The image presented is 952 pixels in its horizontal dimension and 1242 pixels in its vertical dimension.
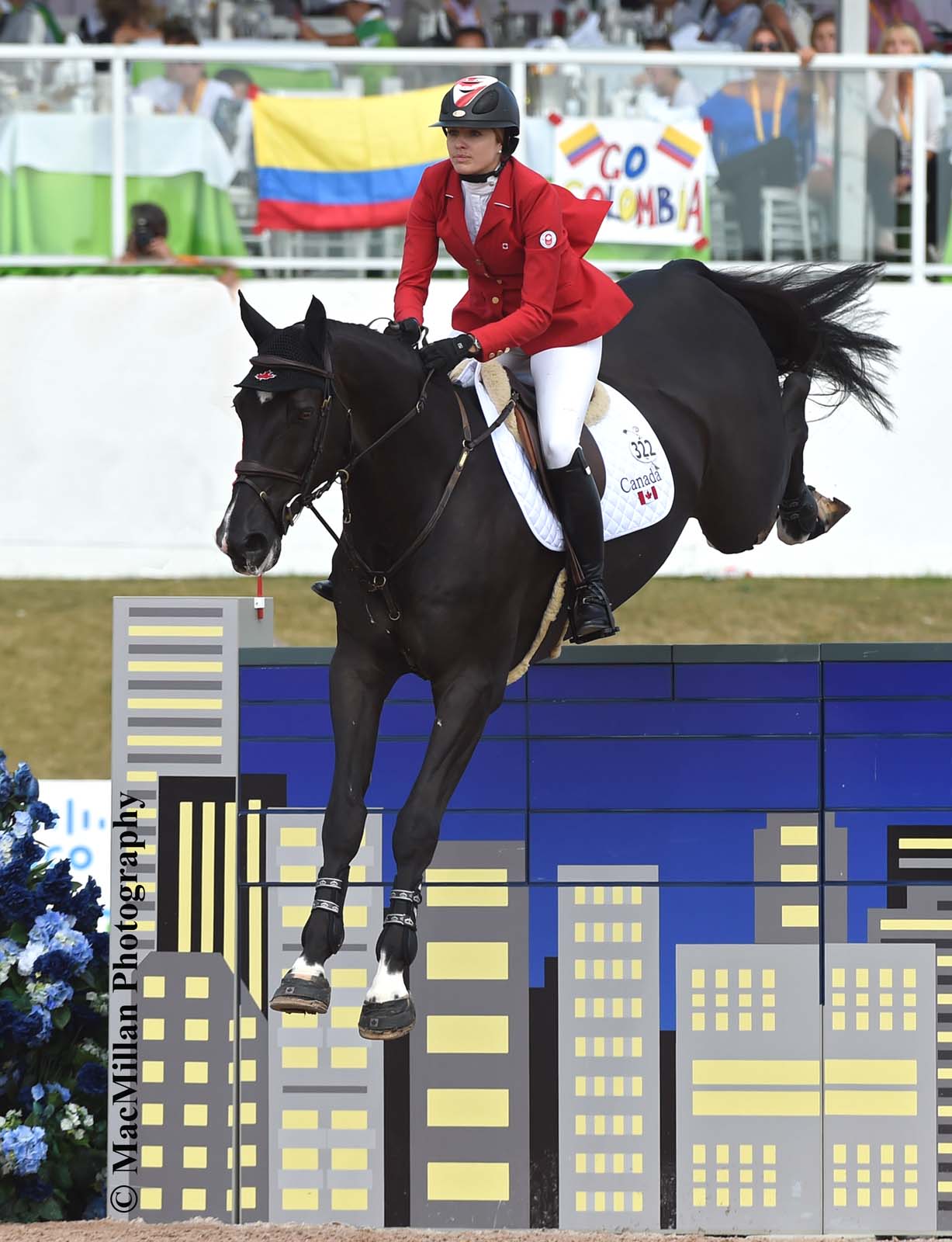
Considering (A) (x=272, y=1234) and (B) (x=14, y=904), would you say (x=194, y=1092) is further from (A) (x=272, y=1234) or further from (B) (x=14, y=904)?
(B) (x=14, y=904)

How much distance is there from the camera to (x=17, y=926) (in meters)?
5.30

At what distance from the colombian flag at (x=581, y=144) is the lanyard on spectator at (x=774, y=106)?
34.8 inches

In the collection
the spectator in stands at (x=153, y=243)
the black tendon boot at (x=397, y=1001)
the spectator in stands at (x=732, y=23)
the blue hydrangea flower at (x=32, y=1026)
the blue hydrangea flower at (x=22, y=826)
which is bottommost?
the blue hydrangea flower at (x=32, y=1026)

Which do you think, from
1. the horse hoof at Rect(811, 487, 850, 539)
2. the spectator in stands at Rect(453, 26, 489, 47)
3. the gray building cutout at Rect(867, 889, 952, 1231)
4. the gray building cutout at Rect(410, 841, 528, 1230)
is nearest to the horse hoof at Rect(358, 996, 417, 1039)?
the gray building cutout at Rect(410, 841, 528, 1230)

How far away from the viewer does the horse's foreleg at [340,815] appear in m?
4.17

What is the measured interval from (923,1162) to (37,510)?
7.23 meters

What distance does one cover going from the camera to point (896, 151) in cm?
1072

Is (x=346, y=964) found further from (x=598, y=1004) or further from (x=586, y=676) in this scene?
(x=586, y=676)

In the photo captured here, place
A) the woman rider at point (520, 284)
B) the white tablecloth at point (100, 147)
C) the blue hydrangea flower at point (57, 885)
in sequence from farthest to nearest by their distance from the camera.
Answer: the white tablecloth at point (100, 147) → the blue hydrangea flower at point (57, 885) → the woman rider at point (520, 284)

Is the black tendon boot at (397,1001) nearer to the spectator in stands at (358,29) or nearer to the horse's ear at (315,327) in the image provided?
the horse's ear at (315,327)

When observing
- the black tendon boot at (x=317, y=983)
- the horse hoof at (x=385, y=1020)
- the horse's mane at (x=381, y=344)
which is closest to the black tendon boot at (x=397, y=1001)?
the horse hoof at (x=385, y=1020)

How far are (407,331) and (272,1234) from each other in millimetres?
2317

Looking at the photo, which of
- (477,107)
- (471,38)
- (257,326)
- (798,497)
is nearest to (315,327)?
(257,326)

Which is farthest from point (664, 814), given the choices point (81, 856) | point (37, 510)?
point (37, 510)
